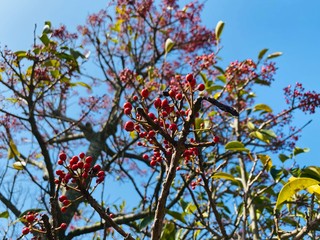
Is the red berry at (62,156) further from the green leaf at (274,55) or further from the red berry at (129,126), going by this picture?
the green leaf at (274,55)

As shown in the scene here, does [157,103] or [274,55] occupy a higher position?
[274,55]

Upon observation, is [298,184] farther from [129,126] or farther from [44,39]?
[44,39]

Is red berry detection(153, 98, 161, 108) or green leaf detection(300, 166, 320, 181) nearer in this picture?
red berry detection(153, 98, 161, 108)

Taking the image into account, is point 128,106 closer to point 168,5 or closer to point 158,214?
point 158,214

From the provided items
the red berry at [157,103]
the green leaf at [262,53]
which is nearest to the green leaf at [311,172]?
the red berry at [157,103]

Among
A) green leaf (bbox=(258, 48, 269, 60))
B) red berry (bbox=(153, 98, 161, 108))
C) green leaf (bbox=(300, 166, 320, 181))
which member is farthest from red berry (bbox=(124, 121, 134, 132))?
green leaf (bbox=(258, 48, 269, 60))

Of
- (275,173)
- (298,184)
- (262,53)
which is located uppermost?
(262,53)

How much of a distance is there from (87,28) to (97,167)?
17.1 ft

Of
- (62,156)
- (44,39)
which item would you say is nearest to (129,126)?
(62,156)

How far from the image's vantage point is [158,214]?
1.17 m

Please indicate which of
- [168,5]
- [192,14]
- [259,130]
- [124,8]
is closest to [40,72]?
[259,130]

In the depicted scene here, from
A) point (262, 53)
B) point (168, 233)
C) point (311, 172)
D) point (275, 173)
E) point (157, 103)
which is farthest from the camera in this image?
point (262, 53)

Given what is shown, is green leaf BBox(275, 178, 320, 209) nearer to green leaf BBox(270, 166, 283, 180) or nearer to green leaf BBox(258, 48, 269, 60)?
green leaf BBox(270, 166, 283, 180)

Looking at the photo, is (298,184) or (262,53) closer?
(298,184)
